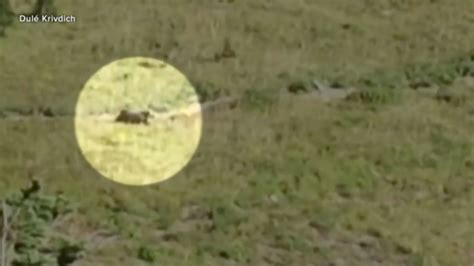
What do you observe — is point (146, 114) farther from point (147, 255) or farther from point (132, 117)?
point (147, 255)

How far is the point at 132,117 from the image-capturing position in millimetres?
3002

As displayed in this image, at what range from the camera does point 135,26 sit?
3.32m

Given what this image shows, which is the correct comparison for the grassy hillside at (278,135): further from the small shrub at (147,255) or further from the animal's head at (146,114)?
the animal's head at (146,114)

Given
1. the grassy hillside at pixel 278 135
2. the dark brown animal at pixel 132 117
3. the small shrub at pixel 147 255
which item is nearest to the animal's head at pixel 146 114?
the dark brown animal at pixel 132 117

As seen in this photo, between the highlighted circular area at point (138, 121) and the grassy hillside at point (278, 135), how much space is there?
0.04m

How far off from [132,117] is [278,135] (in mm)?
441

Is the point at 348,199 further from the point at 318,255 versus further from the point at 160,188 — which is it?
the point at 160,188

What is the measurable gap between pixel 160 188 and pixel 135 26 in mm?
762

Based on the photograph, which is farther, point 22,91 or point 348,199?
point 22,91

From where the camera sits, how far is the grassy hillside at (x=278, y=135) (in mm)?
2596

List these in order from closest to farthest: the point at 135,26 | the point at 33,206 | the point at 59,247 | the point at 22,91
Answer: the point at 33,206 < the point at 59,247 < the point at 22,91 < the point at 135,26

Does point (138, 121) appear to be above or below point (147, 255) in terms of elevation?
above

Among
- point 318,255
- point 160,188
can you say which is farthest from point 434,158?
point 160,188

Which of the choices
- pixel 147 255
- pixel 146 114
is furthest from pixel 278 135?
pixel 147 255
